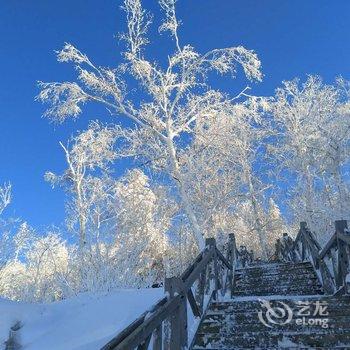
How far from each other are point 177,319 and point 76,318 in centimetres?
462

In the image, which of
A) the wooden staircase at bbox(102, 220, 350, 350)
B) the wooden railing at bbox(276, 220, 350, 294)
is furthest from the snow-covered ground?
the wooden railing at bbox(276, 220, 350, 294)

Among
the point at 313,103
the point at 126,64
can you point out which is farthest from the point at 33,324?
the point at 313,103

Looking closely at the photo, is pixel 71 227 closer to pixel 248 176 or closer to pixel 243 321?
pixel 248 176

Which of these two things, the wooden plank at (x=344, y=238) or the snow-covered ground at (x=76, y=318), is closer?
the wooden plank at (x=344, y=238)

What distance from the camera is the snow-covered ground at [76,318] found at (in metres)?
8.03

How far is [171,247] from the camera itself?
28.6 meters

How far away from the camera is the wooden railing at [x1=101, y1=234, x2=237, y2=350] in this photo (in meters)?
4.21

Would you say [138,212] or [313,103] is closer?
[138,212]

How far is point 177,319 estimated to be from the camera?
568 centimetres

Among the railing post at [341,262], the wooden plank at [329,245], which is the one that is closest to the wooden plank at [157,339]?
the railing post at [341,262]

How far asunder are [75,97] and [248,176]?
1346cm

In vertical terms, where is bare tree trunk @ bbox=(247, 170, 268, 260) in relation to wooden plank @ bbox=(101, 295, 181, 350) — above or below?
above

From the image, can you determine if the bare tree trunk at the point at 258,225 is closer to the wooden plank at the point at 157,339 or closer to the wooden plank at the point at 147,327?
the wooden plank at the point at 147,327

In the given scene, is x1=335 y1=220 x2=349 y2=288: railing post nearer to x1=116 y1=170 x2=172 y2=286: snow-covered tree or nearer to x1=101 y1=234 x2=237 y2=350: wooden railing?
x1=101 y1=234 x2=237 y2=350: wooden railing
